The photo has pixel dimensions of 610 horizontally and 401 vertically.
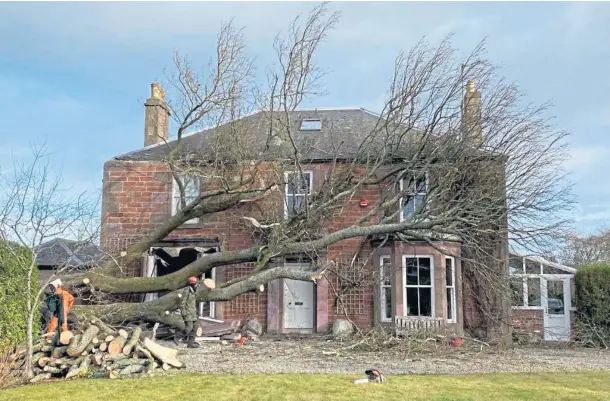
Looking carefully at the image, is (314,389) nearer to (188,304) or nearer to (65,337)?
(65,337)

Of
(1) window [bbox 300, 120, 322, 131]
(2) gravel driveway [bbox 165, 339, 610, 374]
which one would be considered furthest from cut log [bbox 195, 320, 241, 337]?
(1) window [bbox 300, 120, 322, 131]

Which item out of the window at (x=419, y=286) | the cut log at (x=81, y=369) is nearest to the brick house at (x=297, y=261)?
the window at (x=419, y=286)

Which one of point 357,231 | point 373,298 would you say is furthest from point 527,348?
point 357,231

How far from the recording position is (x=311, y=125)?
72.2 ft

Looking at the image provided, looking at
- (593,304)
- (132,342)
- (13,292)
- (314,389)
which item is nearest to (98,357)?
(132,342)

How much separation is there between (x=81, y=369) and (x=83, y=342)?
0.65 metres

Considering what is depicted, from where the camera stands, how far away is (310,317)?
62.8 feet

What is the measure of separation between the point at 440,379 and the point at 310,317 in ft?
30.4

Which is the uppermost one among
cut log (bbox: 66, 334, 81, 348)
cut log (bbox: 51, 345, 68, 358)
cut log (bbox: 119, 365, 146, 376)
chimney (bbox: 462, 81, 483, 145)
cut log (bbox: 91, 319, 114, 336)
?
chimney (bbox: 462, 81, 483, 145)

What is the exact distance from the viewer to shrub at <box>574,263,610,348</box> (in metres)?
17.3

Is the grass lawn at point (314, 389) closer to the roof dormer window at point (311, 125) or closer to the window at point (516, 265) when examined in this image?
the window at point (516, 265)

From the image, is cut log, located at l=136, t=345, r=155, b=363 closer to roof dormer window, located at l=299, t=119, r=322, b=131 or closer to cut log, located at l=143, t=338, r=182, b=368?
cut log, located at l=143, t=338, r=182, b=368

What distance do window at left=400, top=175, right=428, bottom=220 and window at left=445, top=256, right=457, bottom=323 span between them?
6.45 feet

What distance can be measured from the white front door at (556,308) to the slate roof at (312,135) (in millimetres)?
7928
